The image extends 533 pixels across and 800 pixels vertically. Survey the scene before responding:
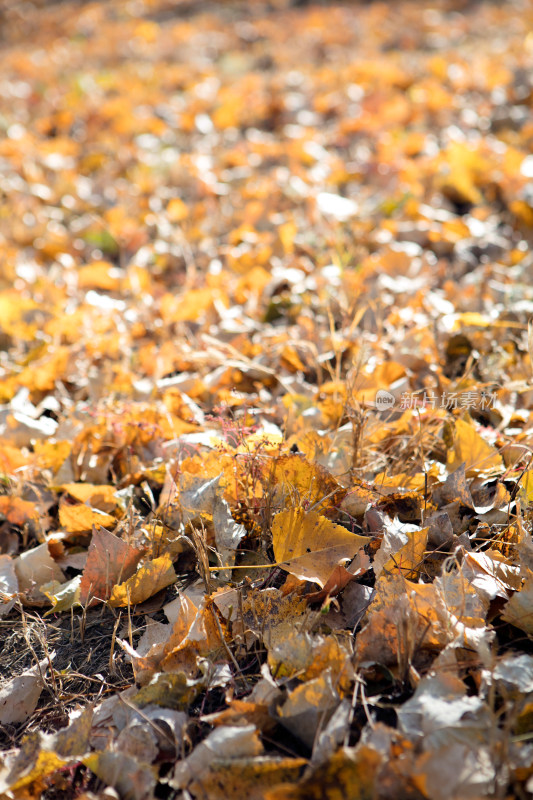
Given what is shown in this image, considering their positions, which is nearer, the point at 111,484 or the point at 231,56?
the point at 111,484

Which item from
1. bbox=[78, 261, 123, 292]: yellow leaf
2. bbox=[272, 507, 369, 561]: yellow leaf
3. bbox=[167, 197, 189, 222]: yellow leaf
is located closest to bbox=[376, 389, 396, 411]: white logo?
bbox=[272, 507, 369, 561]: yellow leaf

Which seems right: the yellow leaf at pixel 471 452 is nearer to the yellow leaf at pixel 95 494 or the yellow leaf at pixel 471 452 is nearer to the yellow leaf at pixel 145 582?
the yellow leaf at pixel 145 582

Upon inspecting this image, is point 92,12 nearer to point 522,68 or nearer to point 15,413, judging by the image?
point 522,68

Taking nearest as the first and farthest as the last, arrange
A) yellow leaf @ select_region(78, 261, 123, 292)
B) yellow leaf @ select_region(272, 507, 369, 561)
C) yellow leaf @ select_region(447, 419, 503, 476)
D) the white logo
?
yellow leaf @ select_region(272, 507, 369, 561) < yellow leaf @ select_region(447, 419, 503, 476) < the white logo < yellow leaf @ select_region(78, 261, 123, 292)

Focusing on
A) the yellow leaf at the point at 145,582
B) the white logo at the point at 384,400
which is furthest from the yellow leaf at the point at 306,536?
the white logo at the point at 384,400

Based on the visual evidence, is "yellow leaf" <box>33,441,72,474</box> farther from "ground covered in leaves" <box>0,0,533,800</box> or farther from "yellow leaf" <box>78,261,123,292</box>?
"yellow leaf" <box>78,261,123,292</box>

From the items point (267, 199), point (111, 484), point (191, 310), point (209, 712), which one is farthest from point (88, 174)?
point (209, 712)
